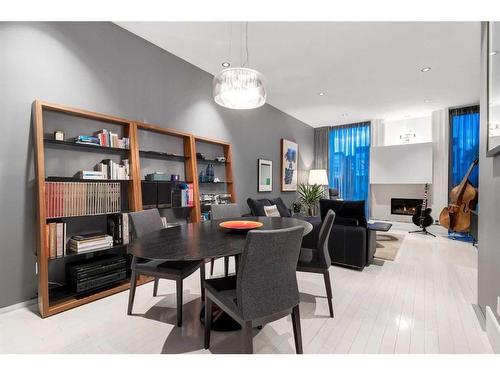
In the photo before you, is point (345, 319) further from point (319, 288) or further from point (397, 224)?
point (397, 224)

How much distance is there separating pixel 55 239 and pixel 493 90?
11.9 ft

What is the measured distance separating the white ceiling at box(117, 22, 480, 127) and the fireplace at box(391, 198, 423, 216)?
2.40m

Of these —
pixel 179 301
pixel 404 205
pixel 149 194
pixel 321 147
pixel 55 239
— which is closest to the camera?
pixel 179 301

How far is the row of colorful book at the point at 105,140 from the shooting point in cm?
234

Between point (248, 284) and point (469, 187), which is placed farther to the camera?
point (469, 187)

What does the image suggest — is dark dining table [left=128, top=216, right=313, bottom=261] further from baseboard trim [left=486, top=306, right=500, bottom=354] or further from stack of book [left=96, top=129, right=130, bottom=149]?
baseboard trim [left=486, top=306, right=500, bottom=354]

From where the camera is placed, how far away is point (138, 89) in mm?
2900

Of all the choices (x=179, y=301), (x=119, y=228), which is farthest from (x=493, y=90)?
(x=119, y=228)

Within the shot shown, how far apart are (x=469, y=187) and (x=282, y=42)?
12.9ft

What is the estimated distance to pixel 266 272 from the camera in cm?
130

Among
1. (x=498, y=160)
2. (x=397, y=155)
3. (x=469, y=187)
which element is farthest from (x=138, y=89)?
(x=397, y=155)

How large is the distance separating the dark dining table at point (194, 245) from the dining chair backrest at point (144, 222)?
28 centimetres

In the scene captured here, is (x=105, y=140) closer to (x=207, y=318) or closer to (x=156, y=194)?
(x=156, y=194)

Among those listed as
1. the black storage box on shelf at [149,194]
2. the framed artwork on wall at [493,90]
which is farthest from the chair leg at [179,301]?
the framed artwork on wall at [493,90]
